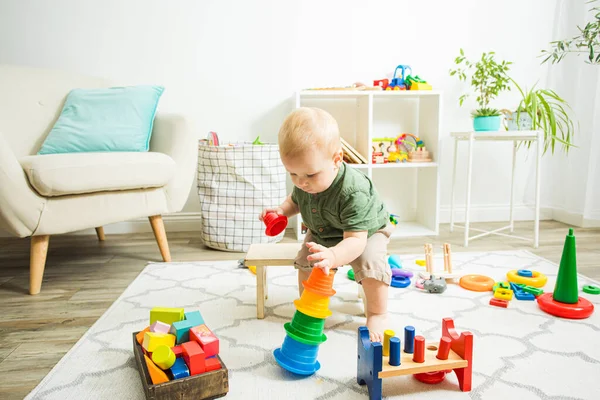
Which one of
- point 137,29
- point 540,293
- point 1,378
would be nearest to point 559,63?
point 540,293

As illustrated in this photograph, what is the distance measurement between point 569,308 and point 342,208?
2.38 ft

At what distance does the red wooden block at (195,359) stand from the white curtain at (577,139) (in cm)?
224

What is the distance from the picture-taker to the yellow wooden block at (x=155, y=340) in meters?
0.88

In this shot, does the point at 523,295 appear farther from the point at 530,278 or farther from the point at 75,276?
the point at 75,276

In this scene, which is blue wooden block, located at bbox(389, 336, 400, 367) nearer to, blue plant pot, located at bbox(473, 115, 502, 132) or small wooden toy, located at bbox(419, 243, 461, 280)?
small wooden toy, located at bbox(419, 243, 461, 280)

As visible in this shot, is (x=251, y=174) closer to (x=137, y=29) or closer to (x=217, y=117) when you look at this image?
(x=217, y=117)

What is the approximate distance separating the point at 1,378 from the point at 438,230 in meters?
1.96

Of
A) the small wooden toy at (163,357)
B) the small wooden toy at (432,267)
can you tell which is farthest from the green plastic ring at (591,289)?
the small wooden toy at (163,357)

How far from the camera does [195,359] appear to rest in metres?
0.84

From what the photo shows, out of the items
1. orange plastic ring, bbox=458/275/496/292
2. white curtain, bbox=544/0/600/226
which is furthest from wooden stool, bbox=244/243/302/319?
white curtain, bbox=544/0/600/226

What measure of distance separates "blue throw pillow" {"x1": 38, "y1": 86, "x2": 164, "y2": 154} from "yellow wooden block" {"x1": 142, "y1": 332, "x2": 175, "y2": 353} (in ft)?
3.68

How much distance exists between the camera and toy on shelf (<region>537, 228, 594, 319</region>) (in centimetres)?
120

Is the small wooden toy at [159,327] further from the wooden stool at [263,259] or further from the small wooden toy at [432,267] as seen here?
the small wooden toy at [432,267]

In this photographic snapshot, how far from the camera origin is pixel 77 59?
89.8 inches
